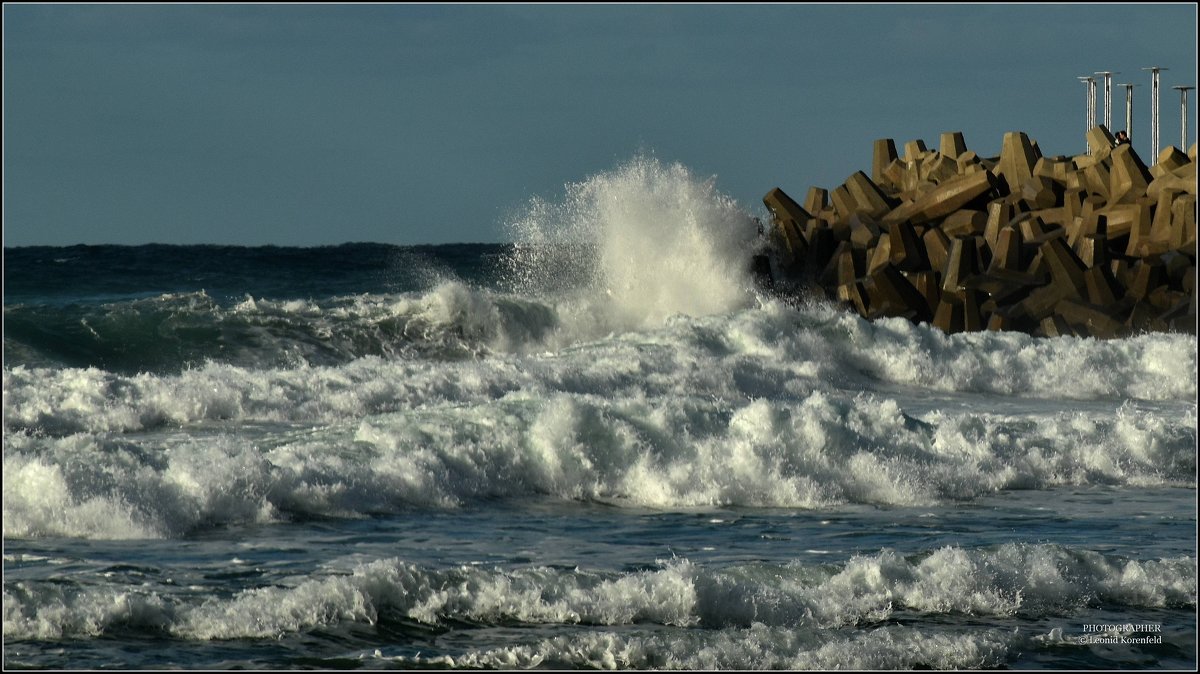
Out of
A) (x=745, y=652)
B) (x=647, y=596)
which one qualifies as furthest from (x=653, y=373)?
(x=745, y=652)

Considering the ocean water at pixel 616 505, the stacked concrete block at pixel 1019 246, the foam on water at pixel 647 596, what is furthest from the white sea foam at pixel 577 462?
the stacked concrete block at pixel 1019 246

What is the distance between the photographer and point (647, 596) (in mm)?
7109

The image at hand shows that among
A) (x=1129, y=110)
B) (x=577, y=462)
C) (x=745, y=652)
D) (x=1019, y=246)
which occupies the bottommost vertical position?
(x=745, y=652)

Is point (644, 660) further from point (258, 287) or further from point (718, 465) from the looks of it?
point (258, 287)

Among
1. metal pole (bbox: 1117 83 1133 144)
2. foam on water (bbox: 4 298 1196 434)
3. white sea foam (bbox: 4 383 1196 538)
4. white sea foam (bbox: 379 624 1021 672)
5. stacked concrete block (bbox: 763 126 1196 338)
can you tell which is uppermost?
metal pole (bbox: 1117 83 1133 144)

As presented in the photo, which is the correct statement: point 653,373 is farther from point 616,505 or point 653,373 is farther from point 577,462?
point 616,505

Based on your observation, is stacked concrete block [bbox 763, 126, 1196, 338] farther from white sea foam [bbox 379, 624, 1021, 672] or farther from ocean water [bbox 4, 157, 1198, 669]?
white sea foam [bbox 379, 624, 1021, 672]

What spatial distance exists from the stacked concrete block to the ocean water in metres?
1.18

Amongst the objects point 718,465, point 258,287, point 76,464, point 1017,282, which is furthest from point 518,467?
point 258,287

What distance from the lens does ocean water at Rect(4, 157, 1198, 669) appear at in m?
6.77

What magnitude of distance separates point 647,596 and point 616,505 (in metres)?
2.76

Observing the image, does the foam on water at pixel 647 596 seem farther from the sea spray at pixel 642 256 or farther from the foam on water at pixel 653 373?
the sea spray at pixel 642 256

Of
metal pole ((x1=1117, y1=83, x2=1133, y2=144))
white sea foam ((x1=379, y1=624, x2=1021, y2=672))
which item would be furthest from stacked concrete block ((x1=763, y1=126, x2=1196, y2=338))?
white sea foam ((x1=379, y1=624, x2=1021, y2=672))

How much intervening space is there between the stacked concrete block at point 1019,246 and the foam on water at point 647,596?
505 inches
